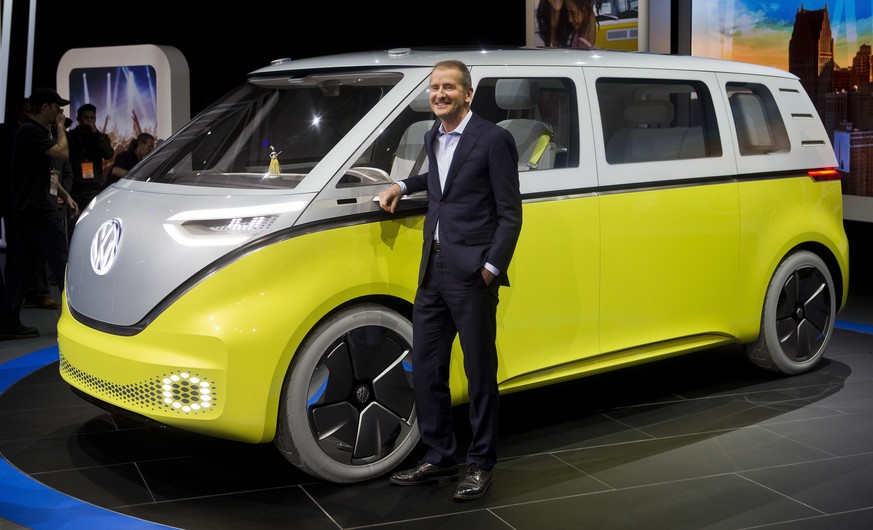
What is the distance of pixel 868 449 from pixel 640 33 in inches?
229

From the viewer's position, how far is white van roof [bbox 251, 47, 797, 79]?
4.51 metres

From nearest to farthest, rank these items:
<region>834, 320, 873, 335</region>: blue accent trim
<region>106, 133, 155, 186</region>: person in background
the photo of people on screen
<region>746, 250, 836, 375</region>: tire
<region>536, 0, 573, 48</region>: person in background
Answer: <region>746, 250, 836, 375</region>: tire, <region>834, 320, 873, 335</region>: blue accent trim, <region>106, 133, 155, 186</region>: person in background, the photo of people on screen, <region>536, 0, 573, 48</region>: person in background

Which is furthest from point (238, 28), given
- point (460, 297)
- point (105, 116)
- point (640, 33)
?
point (460, 297)

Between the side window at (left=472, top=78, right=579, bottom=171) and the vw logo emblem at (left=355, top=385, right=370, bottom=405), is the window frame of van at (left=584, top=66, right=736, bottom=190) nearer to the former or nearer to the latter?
the side window at (left=472, top=78, right=579, bottom=171)

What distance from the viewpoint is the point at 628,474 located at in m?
4.34

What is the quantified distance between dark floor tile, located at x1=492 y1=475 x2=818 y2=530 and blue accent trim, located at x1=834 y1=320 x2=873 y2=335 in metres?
3.56

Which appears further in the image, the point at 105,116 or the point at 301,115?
the point at 105,116

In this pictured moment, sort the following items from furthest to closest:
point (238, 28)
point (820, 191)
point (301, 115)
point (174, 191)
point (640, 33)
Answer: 1. point (238, 28)
2. point (640, 33)
3. point (820, 191)
4. point (301, 115)
5. point (174, 191)

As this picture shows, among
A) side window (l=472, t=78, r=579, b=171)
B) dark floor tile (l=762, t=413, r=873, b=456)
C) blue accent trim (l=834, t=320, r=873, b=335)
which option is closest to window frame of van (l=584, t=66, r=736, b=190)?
side window (l=472, t=78, r=579, b=171)

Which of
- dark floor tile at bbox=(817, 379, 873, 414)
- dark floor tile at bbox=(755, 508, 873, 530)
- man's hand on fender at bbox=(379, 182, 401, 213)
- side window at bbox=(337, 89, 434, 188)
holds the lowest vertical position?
dark floor tile at bbox=(817, 379, 873, 414)

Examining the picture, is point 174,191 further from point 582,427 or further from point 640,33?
point 640,33

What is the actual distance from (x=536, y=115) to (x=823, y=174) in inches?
81.9

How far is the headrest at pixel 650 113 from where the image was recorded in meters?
5.05

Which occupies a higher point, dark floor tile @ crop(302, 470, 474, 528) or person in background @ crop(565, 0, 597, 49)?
person in background @ crop(565, 0, 597, 49)
